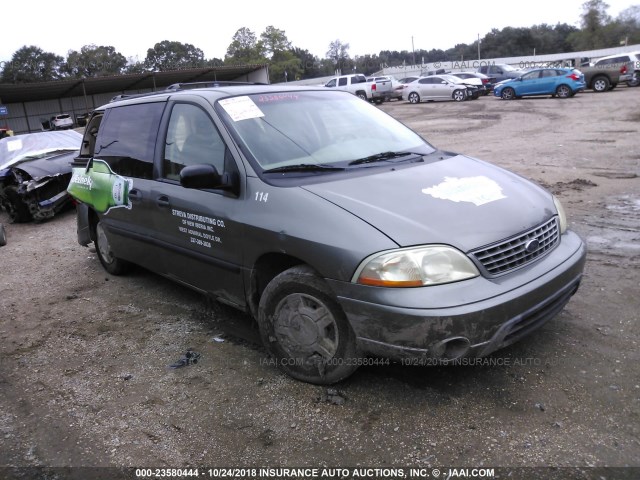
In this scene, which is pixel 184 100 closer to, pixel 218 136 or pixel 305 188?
A: pixel 218 136

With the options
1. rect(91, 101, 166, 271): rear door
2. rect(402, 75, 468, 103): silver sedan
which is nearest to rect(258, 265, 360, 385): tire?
→ rect(91, 101, 166, 271): rear door

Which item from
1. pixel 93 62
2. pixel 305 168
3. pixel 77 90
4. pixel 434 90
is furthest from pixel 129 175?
pixel 93 62

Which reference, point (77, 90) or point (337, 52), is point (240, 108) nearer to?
point (77, 90)

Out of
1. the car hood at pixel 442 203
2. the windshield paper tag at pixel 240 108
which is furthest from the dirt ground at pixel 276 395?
the windshield paper tag at pixel 240 108

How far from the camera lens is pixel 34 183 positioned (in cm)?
886

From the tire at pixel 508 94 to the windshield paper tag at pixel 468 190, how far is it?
25.0 metres

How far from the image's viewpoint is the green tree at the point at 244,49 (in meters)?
94.0

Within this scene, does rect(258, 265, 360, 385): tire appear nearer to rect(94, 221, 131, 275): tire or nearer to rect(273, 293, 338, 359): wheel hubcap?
rect(273, 293, 338, 359): wheel hubcap

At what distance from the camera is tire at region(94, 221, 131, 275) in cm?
543

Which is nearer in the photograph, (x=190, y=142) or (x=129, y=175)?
(x=190, y=142)

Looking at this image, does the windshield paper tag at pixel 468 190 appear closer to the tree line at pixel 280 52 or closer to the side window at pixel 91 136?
the side window at pixel 91 136

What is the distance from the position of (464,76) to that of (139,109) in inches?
1165

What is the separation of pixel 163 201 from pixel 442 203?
2203 millimetres

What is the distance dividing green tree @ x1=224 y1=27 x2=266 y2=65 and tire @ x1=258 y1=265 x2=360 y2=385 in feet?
309
